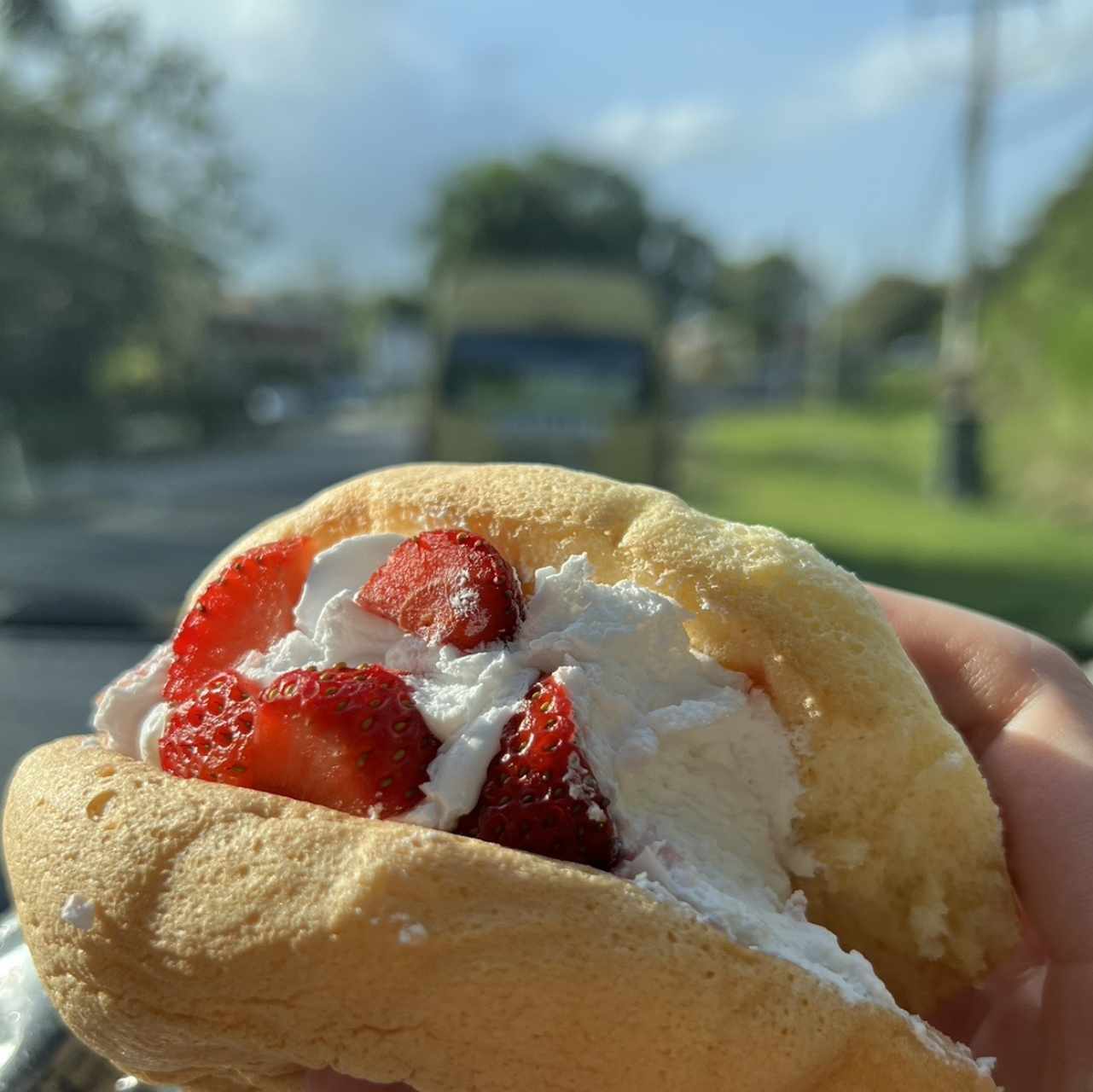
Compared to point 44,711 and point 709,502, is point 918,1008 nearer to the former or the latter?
point 44,711

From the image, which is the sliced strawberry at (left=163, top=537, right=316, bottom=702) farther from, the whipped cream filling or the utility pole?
the utility pole

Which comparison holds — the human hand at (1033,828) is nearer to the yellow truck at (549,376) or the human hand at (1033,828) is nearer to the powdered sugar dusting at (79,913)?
the powdered sugar dusting at (79,913)

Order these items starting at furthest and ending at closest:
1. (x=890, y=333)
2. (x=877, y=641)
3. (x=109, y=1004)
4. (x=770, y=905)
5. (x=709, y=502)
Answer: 1. (x=890, y=333)
2. (x=709, y=502)
3. (x=877, y=641)
4. (x=770, y=905)
5. (x=109, y=1004)

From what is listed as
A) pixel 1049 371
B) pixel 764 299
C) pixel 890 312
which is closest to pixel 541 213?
pixel 890 312

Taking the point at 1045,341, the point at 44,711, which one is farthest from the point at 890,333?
the point at 44,711

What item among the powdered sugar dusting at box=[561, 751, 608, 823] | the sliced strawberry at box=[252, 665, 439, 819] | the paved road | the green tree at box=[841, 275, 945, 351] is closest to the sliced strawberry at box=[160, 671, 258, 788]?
the sliced strawberry at box=[252, 665, 439, 819]
